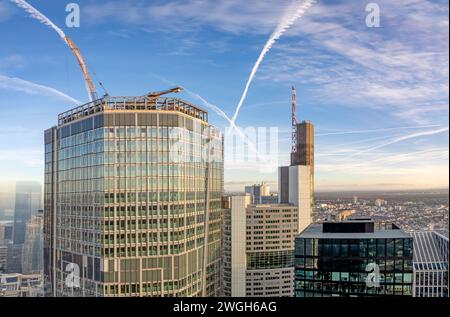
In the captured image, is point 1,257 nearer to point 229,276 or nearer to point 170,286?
point 170,286

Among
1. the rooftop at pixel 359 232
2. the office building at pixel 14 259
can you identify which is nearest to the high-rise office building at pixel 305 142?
the rooftop at pixel 359 232

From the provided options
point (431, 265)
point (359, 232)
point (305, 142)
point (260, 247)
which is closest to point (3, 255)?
point (305, 142)

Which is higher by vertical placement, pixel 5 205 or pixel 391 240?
pixel 5 205

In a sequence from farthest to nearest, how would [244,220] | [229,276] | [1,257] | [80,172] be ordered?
[244,220] < [229,276] < [80,172] < [1,257]

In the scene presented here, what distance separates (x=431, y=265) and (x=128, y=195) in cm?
1623

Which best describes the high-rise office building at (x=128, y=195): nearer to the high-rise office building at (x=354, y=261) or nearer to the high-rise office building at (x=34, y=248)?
the high-rise office building at (x=34, y=248)

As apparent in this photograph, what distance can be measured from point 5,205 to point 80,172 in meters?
4.55

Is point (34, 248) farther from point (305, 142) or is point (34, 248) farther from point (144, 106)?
point (305, 142)

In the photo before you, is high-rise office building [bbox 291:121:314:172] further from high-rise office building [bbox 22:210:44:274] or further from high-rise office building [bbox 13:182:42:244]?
high-rise office building [bbox 22:210:44:274]

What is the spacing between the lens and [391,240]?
7672mm

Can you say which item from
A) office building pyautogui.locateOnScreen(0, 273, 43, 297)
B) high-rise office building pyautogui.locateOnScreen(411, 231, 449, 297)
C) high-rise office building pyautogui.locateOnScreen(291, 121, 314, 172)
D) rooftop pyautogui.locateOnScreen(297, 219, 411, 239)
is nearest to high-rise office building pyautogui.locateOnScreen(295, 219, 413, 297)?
rooftop pyautogui.locateOnScreen(297, 219, 411, 239)

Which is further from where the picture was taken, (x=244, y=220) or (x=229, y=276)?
(x=244, y=220)
